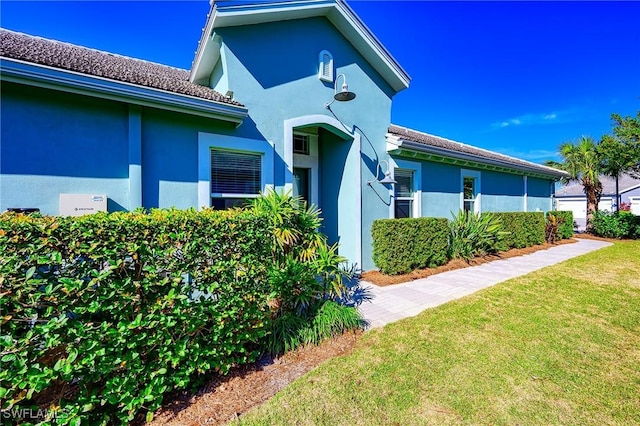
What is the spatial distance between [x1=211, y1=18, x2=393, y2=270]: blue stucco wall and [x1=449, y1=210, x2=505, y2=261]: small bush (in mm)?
3139

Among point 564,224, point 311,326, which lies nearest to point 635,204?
point 564,224

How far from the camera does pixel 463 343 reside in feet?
14.4

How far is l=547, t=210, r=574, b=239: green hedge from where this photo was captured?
16.1 metres

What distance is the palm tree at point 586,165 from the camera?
757 inches

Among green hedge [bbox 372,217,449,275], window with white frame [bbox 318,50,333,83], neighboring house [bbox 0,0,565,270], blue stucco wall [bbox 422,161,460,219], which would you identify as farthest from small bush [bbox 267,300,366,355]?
blue stucco wall [bbox 422,161,460,219]

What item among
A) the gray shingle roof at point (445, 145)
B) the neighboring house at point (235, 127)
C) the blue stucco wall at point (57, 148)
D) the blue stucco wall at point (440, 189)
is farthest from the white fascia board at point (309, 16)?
the blue stucco wall at point (440, 189)

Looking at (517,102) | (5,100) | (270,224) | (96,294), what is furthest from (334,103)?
(517,102)

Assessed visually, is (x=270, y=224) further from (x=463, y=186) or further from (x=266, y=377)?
(x=463, y=186)

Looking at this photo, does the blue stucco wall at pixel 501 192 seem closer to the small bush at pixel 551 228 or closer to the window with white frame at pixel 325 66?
the small bush at pixel 551 228

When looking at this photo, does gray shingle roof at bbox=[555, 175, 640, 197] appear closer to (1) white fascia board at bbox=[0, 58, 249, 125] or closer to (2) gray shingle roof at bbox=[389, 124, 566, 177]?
(2) gray shingle roof at bbox=[389, 124, 566, 177]

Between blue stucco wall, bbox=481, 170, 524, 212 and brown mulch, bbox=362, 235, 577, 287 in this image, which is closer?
brown mulch, bbox=362, 235, 577, 287

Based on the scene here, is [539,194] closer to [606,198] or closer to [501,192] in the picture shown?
[501,192]

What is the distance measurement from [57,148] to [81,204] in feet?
3.41

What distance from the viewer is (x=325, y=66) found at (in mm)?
8047
